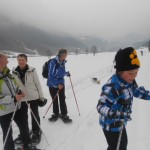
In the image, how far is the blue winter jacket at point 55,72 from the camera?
5.56 metres

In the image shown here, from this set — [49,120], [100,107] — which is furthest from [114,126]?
[49,120]

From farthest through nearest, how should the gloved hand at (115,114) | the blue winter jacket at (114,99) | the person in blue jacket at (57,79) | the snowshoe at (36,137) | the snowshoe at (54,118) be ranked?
1. the snowshoe at (54,118)
2. the person in blue jacket at (57,79)
3. the snowshoe at (36,137)
4. the blue winter jacket at (114,99)
5. the gloved hand at (115,114)

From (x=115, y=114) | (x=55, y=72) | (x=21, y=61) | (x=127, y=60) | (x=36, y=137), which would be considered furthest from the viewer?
(x=55, y=72)

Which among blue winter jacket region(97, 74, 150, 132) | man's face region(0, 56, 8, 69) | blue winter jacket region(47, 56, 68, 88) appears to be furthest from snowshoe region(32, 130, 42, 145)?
blue winter jacket region(97, 74, 150, 132)

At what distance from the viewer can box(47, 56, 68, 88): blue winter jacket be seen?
5562 mm

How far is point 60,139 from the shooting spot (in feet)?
16.3

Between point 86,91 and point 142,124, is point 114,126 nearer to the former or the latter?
point 142,124

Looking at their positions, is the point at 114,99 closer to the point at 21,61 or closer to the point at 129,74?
the point at 129,74

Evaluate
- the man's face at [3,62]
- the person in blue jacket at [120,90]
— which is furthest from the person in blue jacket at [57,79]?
the person in blue jacket at [120,90]

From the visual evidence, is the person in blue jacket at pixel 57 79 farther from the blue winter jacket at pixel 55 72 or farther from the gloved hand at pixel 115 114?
the gloved hand at pixel 115 114

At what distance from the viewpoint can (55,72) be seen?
5.65m

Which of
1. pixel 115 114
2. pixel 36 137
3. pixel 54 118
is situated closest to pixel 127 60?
pixel 115 114

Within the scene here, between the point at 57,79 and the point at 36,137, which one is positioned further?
the point at 57,79

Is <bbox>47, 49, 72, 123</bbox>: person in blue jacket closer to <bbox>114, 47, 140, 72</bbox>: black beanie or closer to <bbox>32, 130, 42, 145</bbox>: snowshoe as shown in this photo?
<bbox>32, 130, 42, 145</bbox>: snowshoe
